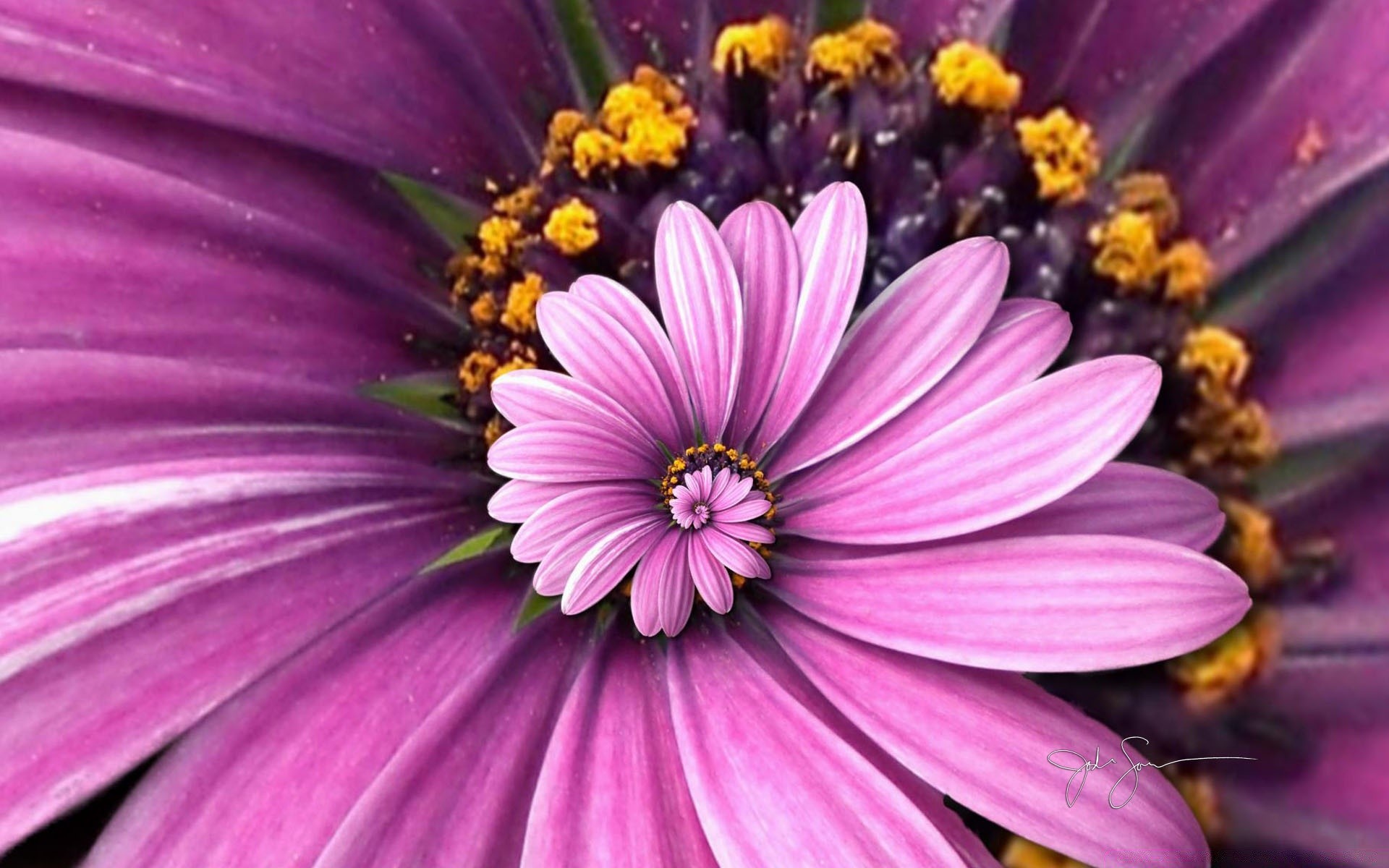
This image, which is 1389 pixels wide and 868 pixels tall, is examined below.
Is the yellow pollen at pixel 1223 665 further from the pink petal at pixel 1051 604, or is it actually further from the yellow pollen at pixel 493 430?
the yellow pollen at pixel 493 430

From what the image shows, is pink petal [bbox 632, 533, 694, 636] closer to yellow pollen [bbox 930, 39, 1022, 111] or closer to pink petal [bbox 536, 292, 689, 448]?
pink petal [bbox 536, 292, 689, 448]

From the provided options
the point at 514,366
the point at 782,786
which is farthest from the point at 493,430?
the point at 782,786

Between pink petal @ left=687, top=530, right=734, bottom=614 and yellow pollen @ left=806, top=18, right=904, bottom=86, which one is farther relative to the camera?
yellow pollen @ left=806, top=18, right=904, bottom=86

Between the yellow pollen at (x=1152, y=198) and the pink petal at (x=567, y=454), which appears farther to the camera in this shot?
the yellow pollen at (x=1152, y=198)

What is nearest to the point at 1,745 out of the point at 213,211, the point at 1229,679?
the point at 213,211

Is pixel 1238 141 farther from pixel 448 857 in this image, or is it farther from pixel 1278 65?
pixel 448 857

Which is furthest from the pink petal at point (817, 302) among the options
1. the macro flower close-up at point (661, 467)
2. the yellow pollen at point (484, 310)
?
the yellow pollen at point (484, 310)
